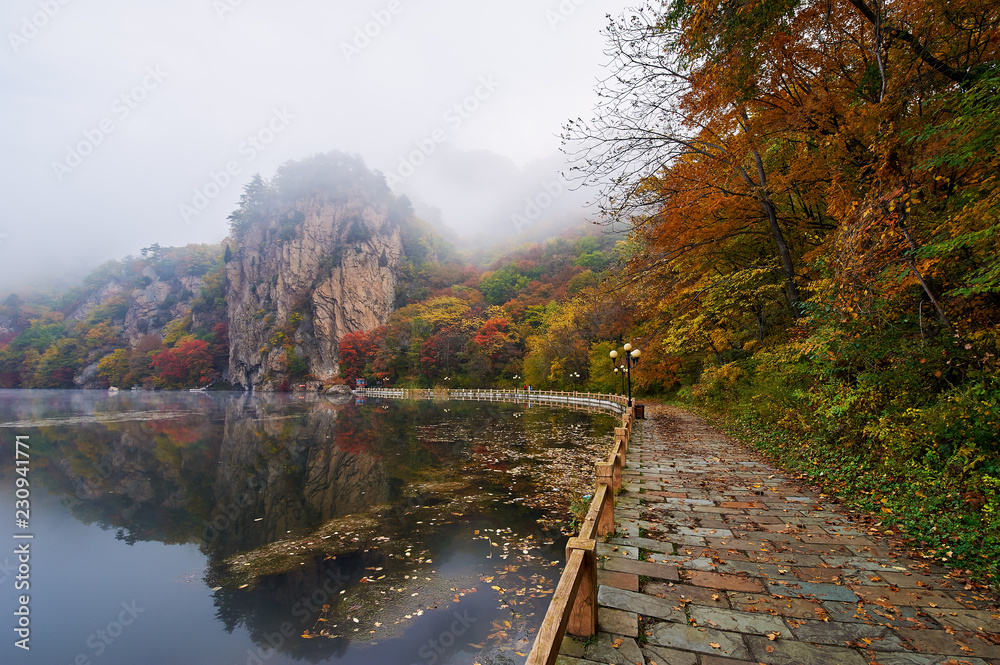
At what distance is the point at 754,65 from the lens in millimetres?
A: 5711

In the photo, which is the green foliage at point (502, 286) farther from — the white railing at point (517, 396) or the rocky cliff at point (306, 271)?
the white railing at point (517, 396)

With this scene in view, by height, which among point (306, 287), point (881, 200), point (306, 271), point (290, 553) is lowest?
point (290, 553)

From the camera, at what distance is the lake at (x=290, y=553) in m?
4.84

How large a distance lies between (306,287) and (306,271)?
2.69 m

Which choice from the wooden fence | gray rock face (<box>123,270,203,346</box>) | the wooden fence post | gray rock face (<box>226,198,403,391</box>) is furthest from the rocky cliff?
the wooden fence post

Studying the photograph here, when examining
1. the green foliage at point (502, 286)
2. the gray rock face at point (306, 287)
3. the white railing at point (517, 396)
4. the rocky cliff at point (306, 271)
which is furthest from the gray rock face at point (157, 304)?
the green foliage at point (502, 286)

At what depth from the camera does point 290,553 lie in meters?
6.93

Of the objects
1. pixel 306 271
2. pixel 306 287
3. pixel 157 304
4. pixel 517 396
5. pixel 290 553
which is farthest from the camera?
pixel 157 304

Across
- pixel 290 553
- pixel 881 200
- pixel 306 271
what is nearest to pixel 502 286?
pixel 306 271

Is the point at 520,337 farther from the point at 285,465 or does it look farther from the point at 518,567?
the point at 518,567

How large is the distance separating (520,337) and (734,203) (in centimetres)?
3828

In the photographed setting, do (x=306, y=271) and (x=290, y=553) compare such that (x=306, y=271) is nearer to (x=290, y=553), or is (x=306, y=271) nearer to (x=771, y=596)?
(x=290, y=553)

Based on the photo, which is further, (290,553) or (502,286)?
(502,286)

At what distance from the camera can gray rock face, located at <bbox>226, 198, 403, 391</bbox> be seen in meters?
64.7
